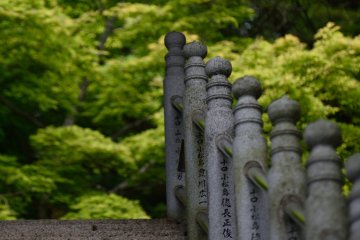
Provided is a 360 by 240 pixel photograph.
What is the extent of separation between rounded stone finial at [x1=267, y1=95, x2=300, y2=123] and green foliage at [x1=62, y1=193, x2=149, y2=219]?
7.38 meters

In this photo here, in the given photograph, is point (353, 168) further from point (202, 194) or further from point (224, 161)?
point (202, 194)

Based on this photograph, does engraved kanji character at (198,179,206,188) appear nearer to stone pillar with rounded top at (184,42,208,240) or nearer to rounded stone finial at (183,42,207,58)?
stone pillar with rounded top at (184,42,208,240)

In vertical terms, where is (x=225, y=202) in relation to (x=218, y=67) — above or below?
below

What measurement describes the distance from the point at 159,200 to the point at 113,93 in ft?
8.64

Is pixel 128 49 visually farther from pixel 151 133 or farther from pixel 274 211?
pixel 274 211

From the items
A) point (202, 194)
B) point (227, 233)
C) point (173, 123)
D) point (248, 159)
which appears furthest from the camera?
point (173, 123)

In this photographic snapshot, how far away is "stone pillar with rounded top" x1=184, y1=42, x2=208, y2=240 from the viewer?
566 cm

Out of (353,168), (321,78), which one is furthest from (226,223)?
(321,78)

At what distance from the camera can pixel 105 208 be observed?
36.6 feet

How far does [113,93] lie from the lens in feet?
41.3

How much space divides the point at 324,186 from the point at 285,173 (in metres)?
0.52

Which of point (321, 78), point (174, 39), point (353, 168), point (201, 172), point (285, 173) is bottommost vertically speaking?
point (353, 168)

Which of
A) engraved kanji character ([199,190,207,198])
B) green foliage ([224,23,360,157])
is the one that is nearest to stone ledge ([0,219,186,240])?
engraved kanji character ([199,190,207,198])

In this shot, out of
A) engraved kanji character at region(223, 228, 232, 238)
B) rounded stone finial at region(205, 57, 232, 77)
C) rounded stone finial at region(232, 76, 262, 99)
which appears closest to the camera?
rounded stone finial at region(232, 76, 262, 99)
